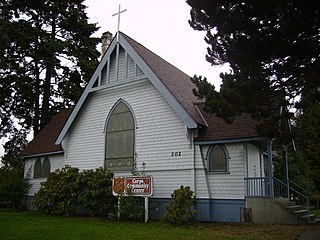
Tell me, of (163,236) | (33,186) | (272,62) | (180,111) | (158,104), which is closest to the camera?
(272,62)

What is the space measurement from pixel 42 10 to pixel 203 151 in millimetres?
23348

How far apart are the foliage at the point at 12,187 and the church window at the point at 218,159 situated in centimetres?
1351

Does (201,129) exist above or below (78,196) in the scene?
above

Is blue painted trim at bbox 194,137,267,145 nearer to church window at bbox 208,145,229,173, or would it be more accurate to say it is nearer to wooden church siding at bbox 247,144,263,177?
church window at bbox 208,145,229,173

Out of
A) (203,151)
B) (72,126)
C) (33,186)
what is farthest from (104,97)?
(33,186)

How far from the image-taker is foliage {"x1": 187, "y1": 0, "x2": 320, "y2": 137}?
8.83 m

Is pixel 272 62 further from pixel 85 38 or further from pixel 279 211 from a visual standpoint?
pixel 85 38

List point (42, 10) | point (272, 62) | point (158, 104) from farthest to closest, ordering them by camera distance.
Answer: point (42, 10) → point (158, 104) → point (272, 62)

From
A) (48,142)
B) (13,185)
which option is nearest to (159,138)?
(48,142)

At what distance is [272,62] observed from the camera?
10250 mm

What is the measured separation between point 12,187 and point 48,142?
3701 millimetres

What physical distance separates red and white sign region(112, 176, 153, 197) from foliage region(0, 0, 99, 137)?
17308 millimetres

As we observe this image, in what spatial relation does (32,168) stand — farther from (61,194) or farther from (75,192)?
(75,192)

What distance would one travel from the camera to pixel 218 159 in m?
16.1
